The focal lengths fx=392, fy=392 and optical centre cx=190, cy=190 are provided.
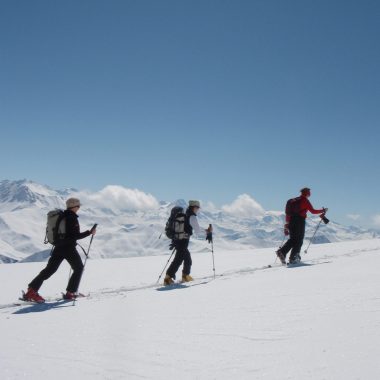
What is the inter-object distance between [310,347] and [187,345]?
137cm

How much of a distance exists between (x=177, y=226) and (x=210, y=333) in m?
5.73

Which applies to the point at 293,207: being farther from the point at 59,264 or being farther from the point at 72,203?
the point at 59,264

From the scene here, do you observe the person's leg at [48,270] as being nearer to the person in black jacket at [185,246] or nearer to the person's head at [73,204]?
the person's head at [73,204]

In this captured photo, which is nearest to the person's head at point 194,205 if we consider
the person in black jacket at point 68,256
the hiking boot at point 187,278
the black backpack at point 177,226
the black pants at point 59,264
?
the black backpack at point 177,226

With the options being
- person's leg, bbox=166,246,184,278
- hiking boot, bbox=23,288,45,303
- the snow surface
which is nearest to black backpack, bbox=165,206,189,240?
person's leg, bbox=166,246,184,278

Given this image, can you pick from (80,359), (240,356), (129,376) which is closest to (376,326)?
(240,356)

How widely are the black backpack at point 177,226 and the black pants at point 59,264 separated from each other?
2.63 m

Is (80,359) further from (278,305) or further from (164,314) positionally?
(278,305)

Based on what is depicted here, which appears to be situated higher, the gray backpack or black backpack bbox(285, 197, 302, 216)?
black backpack bbox(285, 197, 302, 216)

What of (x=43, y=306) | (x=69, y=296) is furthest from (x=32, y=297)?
(x=69, y=296)

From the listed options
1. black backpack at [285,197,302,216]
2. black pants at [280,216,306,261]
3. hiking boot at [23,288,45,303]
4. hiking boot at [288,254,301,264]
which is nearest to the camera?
hiking boot at [23,288,45,303]

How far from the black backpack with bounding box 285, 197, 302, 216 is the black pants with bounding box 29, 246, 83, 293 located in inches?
269

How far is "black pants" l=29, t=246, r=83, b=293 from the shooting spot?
8422 millimetres

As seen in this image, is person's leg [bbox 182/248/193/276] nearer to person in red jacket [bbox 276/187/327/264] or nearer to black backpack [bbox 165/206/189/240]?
black backpack [bbox 165/206/189/240]
